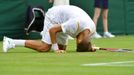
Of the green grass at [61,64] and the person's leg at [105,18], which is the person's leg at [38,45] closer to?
the green grass at [61,64]

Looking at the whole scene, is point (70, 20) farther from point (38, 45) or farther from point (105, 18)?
point (105, 18)

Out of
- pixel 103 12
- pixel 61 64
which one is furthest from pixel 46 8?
pixel 61 64

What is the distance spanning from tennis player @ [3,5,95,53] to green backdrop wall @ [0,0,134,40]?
18.5ft

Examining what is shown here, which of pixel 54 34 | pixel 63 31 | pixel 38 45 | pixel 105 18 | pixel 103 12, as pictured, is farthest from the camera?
pixel 103 12

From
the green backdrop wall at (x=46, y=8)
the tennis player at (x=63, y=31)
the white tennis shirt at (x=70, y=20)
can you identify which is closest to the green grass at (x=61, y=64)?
the tennis player at (x=63, y=31)

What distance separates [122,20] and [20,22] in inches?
150

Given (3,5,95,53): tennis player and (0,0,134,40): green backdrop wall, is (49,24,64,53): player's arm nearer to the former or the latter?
(3,5,95,53): tennis player

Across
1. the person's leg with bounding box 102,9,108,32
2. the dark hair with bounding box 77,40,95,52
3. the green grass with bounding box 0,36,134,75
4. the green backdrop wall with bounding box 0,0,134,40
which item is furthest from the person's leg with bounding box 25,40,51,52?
the person's leg with bounding box 102,9,108,32

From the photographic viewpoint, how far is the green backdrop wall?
1733 centimetres

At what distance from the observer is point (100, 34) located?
19.1 m

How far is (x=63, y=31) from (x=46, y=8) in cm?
721

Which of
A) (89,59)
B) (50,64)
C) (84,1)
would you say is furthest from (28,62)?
(84,1)

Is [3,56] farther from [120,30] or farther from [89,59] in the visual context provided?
[120,30]

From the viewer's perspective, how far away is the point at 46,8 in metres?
18.1
